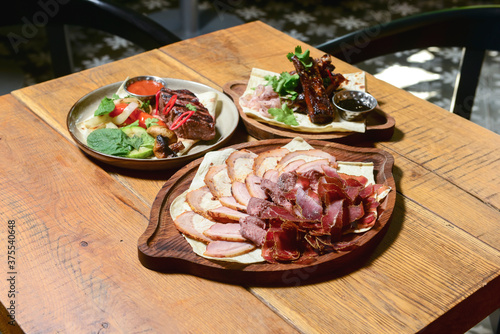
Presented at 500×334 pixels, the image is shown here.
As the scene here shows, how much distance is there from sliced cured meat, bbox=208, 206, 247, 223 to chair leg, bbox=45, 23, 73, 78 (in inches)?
92.3

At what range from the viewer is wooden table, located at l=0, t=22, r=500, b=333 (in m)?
1.43

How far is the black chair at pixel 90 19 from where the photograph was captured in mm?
3158

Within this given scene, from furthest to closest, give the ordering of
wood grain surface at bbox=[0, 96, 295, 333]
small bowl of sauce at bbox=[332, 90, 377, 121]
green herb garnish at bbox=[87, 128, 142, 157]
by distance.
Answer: small bowl of sauce at bbox=[332, 90, 377, 121], green herb garnish at bbox=[87, 128, 142, 157], wood grain surface at bbox=[0, 96, 295, 333]

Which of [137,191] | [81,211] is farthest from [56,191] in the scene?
[137,191]

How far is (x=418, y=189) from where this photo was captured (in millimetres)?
1979

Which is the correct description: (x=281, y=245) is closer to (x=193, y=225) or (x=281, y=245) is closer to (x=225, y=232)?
(x=225, y=232)

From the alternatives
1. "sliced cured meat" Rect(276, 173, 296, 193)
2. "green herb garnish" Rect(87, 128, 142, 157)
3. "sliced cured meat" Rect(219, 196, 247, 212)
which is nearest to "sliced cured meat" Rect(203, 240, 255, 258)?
"sliced cured meat" Rect(219, 196, 247, 212)

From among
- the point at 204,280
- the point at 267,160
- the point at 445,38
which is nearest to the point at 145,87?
the point at 267,160

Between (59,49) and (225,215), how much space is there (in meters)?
2.44

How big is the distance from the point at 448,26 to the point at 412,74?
2.01 meters

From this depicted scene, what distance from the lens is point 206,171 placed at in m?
1.91

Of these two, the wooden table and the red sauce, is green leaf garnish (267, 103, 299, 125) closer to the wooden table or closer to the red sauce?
the wooden table

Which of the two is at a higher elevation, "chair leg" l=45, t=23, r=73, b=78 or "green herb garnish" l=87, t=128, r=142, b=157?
"green herb garnish" l=87, t=128, r=142, b=157

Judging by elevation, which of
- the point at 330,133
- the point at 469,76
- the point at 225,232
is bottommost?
the point at 469,76
